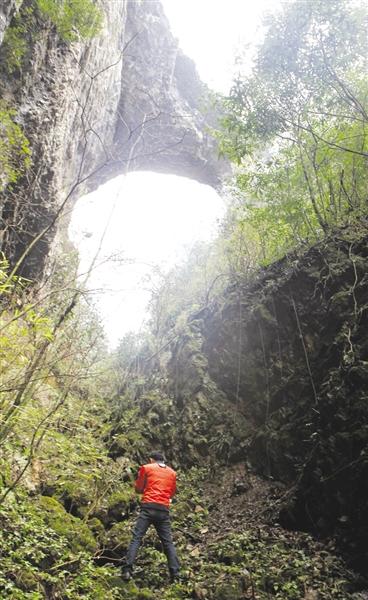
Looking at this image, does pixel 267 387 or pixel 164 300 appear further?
pixel 164 300

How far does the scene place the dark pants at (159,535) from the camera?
5.33 m

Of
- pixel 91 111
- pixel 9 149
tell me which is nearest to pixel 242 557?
pixel 9 149

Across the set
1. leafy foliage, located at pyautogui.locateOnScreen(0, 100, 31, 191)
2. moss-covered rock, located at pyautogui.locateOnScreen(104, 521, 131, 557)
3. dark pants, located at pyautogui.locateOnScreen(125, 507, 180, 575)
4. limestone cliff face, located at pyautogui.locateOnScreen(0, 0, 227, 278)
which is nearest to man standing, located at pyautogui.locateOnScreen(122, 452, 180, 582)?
dark pants, located at pyautogui.locateOnScreen(125, 507, 180, 575)

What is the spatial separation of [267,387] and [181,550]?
144 inches

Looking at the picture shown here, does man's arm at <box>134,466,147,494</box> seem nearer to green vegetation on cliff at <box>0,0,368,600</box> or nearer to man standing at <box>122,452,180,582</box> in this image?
man standing at <box>122,452,180,582</box>

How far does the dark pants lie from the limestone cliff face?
4228 mm

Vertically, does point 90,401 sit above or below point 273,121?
below

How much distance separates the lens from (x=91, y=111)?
12656 mm

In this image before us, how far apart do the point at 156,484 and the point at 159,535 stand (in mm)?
653

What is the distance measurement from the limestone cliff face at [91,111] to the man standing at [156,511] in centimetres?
398

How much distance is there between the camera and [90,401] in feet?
30.4

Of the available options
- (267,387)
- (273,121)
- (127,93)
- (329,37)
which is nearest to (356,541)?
(267,387)

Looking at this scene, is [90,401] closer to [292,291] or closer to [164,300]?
[164,300]

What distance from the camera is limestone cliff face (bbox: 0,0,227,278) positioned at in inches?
242
